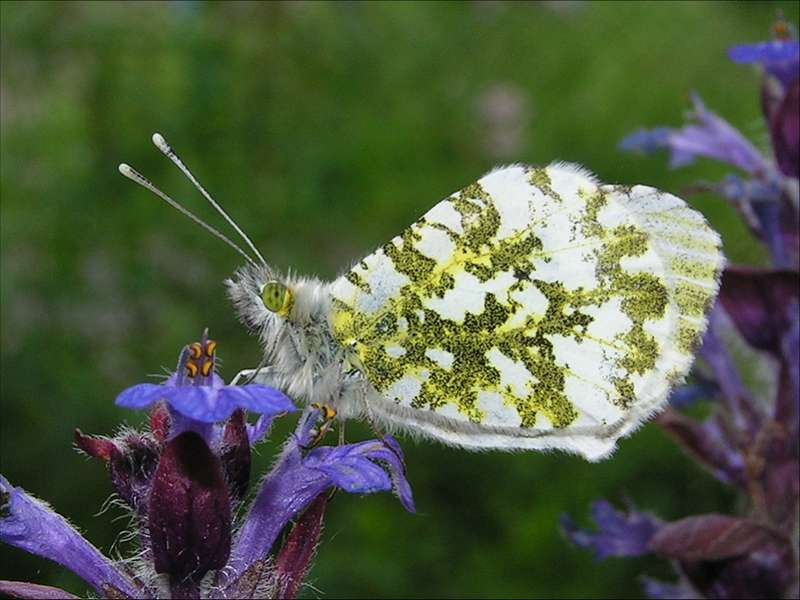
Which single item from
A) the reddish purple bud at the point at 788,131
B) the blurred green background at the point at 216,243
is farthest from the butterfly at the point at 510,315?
the blurred green background at the point at 216,243

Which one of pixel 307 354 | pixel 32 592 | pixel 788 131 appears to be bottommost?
pixel 32 592

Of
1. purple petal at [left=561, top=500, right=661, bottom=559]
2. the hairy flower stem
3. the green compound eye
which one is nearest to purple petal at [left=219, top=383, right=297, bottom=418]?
the hairy flower stem

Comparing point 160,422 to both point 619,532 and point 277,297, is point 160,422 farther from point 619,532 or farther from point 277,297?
point 619,532

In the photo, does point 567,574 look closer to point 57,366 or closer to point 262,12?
point 57,366

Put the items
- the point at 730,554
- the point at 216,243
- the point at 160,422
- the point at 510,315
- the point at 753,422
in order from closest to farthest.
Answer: the point at 160,422 < the point at 510,315 < the point at 730,554 < the point at 753,422 < the point at 216,243

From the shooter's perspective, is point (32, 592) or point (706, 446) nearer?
point (32, 592)

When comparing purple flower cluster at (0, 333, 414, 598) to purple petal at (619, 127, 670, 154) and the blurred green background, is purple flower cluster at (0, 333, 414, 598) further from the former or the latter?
the blurred green background

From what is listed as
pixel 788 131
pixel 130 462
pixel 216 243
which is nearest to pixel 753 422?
pixel 788 131
